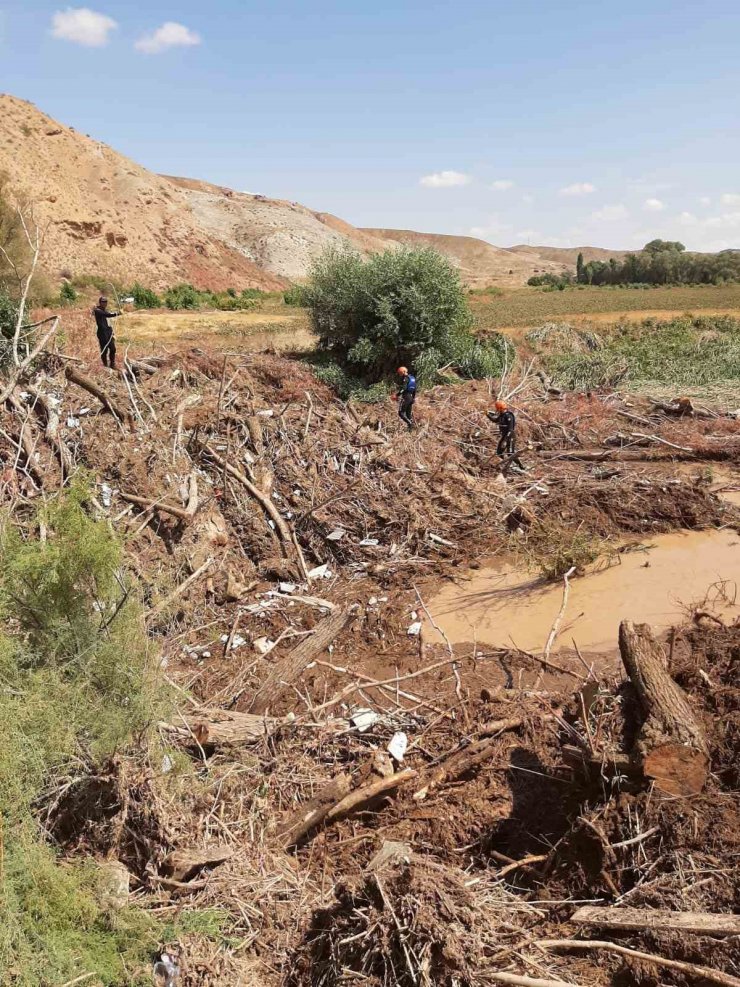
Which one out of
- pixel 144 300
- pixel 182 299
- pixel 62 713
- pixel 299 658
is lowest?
pixel 299 658

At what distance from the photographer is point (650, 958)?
3223 millimetres

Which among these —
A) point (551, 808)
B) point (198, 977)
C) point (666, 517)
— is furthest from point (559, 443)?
point (198, 977)

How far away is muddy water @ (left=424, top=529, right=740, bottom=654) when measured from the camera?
741 centimetres

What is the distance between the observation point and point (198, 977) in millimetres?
3578

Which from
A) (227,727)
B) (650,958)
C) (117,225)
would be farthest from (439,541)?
(117,225)

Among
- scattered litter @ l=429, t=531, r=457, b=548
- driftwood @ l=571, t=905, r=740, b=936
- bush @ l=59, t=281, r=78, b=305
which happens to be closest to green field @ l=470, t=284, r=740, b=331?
bush @ l=59, t=281, r=78, b=305

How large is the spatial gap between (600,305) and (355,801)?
4170 centimetres

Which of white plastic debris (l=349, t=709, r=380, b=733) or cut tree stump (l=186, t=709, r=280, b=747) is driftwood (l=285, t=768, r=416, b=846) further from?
cut tree stump (l=186, t=709, r=280, b=747)

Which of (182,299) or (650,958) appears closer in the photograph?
(650,958)

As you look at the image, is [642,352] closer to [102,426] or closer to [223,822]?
[102,426]

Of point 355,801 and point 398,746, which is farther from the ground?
point 398,746

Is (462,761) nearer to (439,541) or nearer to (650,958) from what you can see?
(650,958)

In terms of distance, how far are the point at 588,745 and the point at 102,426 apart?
25.5 feet

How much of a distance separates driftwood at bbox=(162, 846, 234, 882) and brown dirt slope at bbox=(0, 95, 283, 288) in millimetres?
37415
